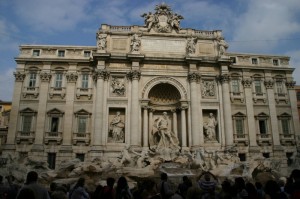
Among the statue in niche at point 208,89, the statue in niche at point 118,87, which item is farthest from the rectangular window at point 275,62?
the statue in niche at point 118,87

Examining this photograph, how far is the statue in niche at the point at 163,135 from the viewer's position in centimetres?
2552

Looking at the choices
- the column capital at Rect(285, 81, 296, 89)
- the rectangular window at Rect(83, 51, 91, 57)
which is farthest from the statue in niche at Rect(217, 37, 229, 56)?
the rectangular window at Rect(83, 51, 91, 57)

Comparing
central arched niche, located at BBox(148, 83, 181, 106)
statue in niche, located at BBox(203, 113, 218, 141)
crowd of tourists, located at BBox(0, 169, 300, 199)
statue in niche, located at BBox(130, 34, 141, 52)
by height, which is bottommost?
crowd of tourists, located at BBox(0, 169, 300, 199)

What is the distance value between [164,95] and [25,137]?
14.5 m

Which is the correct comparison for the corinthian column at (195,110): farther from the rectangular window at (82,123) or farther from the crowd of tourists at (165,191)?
the crowd of tourists at (165,191)

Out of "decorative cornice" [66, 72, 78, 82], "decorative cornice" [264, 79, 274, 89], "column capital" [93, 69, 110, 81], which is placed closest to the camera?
"column capital" [93, 69, 110, 81]

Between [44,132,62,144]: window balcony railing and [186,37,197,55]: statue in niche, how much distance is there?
15.5 meters

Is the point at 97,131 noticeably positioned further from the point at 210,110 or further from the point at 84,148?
the point at 210,110

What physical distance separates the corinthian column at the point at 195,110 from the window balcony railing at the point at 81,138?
33.6 feet

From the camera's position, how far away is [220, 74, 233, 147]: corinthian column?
2652cm

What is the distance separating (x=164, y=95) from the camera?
28844 millimetres

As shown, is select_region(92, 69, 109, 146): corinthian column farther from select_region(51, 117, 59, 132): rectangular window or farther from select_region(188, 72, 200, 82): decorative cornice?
select_region(188, 72, 200, 82): decorative cornice

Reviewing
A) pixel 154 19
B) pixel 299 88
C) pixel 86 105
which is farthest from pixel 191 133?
pixel 299 88

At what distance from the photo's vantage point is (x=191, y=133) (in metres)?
26.2
